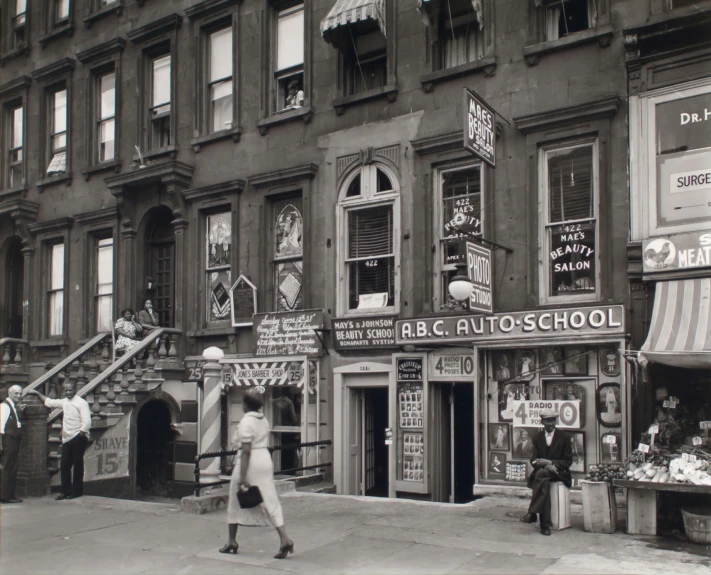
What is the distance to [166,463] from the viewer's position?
18734mm

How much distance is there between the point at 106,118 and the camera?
2114 centimetres

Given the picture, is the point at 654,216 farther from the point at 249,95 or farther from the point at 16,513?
the point at 16,513

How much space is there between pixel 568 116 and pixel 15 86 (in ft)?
54.8

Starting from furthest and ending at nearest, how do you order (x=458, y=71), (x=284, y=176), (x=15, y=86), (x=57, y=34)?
1. (x=15, y=86)
2. (x=57, y=34)
3. (x=284, y=176)
4. (x=458, y=71)

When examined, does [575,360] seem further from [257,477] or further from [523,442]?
[257,477]

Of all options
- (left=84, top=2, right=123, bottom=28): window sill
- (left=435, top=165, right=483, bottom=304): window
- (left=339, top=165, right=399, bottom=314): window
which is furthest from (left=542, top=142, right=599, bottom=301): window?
(left=84, top=2, right=123, bottom=28): window sill

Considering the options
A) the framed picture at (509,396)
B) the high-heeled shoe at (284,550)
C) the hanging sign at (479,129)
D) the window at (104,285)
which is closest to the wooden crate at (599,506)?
the framed picture at (509,396)

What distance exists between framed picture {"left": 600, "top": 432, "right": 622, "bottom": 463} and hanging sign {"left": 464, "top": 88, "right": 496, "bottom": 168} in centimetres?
462


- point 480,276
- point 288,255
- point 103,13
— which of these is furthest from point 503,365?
point 103,13

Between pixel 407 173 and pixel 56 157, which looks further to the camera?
pixel 56 157

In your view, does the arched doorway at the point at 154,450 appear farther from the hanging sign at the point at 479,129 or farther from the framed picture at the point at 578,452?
the hanging sign at the point at 479,129

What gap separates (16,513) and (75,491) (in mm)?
1544

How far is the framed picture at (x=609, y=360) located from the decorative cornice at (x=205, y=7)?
36.7ft

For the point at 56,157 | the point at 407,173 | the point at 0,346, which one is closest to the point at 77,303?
the point at 0,346
